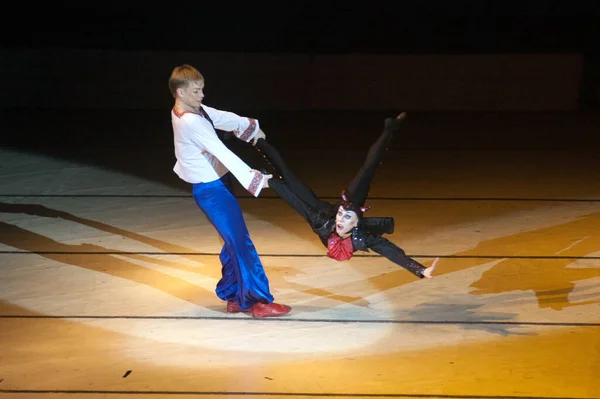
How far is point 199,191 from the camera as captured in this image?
4582mm

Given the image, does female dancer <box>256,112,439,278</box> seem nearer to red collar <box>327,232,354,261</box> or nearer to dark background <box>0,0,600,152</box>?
red collar <box>327,232,354,261</box>

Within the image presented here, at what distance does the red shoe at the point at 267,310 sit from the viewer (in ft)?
15.3

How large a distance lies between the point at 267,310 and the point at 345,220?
650 mm

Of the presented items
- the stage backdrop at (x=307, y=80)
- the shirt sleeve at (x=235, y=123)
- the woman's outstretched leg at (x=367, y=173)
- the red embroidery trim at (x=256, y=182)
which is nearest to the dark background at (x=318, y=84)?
the stage backdrop at (x=307, y=80)

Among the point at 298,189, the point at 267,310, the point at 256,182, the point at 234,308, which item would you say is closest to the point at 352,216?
the point at 298,189

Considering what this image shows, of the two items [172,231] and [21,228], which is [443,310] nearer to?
[172,231]

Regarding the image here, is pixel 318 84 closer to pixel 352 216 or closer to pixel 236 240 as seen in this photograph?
pixel 236 240

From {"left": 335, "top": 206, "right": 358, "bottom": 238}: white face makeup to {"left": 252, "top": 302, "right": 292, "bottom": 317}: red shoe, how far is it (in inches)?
22.1

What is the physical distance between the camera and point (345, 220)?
4363mm

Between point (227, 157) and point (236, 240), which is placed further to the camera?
point (236, 240)

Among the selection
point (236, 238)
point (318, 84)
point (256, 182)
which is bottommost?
point (236, 238)

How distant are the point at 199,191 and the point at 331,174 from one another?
2.94m

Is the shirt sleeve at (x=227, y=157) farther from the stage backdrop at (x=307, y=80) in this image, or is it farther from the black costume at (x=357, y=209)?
the stage backdrop at (x=307, y=80)

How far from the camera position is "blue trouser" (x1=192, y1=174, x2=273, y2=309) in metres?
4.53
